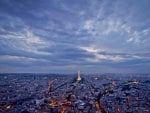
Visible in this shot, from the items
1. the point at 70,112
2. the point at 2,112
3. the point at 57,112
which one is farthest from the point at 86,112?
the point at 2,112

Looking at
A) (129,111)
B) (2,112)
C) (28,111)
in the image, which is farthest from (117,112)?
(2,112)

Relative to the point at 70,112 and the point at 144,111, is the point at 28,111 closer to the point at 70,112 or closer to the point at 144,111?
the point at 70,112

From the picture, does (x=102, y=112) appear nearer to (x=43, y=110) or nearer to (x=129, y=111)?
(x=129, y=111)

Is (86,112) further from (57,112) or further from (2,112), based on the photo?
(2,112)

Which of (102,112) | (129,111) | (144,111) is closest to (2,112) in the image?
(102,112)

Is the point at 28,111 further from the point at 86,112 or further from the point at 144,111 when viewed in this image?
the point at 144,111
